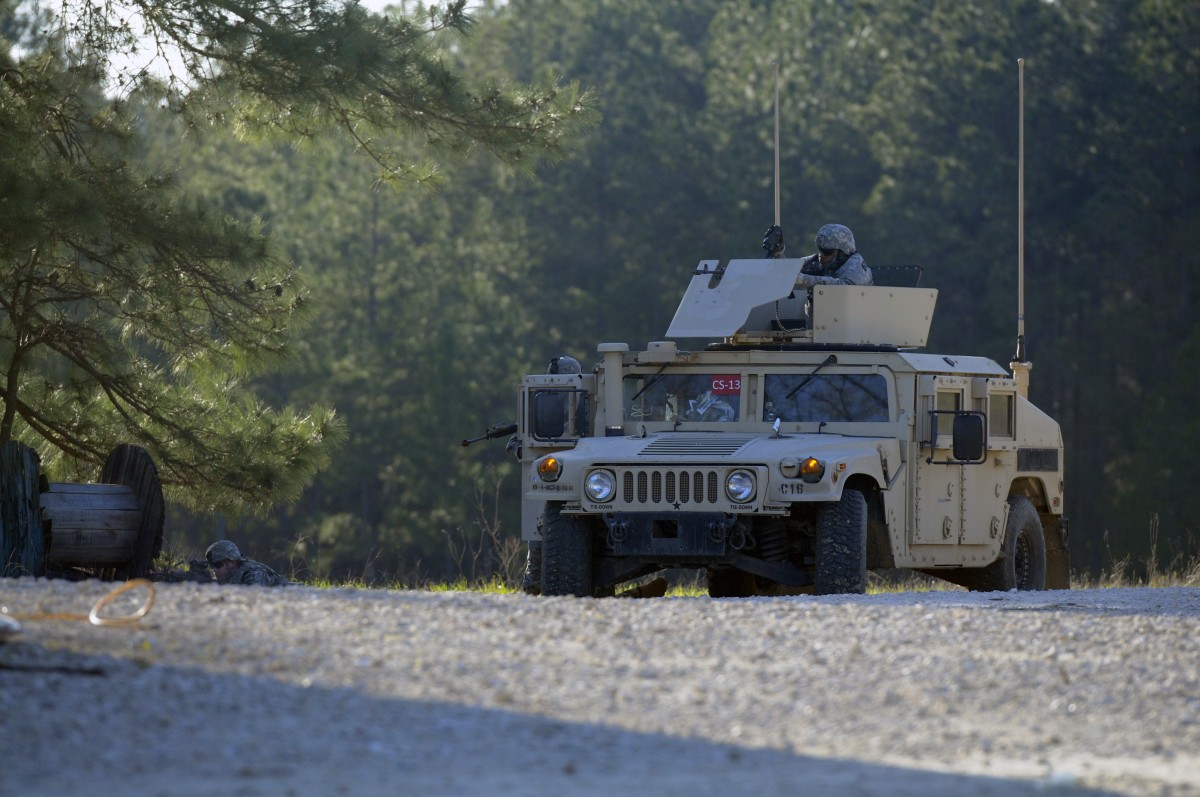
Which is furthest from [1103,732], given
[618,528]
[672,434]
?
[672,434]

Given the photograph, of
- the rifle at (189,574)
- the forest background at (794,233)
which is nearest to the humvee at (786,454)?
the rifle at (189,574)

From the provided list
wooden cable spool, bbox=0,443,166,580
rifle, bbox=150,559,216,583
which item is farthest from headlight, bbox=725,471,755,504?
wooden cable spool, bbox=0,443,166,580

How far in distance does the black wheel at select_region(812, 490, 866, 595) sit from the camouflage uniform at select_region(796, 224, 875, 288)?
2490 millimetres

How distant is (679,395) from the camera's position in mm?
13695

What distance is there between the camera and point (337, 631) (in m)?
8.09

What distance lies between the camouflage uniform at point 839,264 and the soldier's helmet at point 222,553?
14.1 ft

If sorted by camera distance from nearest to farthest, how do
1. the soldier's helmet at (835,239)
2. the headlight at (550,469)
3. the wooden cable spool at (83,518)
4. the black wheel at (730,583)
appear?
the headlight at (550,469)
the wooden cable spool at (83,518)
the black wheel at (730,583)
the soldier's helmet at (835,239)

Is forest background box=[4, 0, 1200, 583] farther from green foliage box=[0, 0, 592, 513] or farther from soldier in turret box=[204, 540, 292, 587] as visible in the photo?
soldier in turret box=[204, 540, 292, 587]

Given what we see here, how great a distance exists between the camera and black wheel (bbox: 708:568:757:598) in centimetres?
1430

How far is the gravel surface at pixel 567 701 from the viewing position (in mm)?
6039

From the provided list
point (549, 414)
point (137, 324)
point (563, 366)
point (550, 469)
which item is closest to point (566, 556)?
point (550, 469)

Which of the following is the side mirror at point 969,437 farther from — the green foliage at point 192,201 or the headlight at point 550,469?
the green foliage at point 192,201

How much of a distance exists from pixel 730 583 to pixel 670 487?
238 centimetres

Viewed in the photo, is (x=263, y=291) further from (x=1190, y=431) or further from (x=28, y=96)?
(x=1190, y=431)
